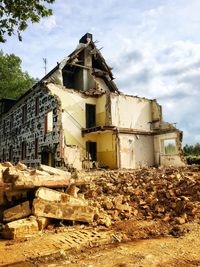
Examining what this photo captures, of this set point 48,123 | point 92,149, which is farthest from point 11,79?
point 92,149

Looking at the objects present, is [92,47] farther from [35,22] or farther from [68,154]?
[35,22]

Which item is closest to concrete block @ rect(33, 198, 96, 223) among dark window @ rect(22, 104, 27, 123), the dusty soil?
the dusty soil

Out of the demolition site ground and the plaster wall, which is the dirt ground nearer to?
the demolition site ground

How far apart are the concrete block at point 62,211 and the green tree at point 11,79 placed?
27575 mm

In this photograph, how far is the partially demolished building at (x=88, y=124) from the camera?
19344mm

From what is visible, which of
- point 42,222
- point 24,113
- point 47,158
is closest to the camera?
point 42,222

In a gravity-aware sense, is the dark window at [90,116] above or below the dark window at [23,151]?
above

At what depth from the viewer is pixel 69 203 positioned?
6617mm

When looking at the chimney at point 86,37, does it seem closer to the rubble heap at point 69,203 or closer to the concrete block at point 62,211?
the rubble heap at point 69,203

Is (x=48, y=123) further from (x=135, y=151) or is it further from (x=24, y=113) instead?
(x=135, y=151)

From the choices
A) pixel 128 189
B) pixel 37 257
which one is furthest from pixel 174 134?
pixel 37 257

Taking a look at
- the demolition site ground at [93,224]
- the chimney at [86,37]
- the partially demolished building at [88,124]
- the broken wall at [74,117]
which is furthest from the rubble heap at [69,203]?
the chimney at [86,37]

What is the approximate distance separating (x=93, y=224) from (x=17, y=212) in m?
1.83

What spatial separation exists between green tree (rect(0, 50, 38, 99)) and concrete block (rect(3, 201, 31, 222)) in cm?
2748
